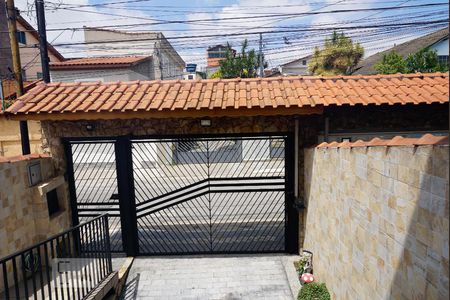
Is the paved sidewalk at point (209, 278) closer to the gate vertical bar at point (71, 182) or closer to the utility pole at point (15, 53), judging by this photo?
the gate vertical bar at point (71, 182)

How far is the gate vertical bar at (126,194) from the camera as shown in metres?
5.97

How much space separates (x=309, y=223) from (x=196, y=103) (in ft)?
10.7

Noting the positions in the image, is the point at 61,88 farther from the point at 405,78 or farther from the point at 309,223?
the point at 405,78

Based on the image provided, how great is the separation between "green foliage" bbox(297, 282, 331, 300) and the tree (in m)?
20.6

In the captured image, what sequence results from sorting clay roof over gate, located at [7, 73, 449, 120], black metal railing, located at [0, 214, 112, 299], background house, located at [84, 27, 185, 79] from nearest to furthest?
black metal railing, located at [0, 214, 112, 299], clay roof over gate, located at [7, 73, 449, 120], background house, located at [84, 27, 185, 79]

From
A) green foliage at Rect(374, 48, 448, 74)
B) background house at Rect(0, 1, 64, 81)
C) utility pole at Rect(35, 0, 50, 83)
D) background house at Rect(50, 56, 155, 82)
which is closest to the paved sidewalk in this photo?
utility pole at Rect(35, 0, 50, 83)

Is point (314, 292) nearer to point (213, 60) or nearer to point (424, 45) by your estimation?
point (424, 45)

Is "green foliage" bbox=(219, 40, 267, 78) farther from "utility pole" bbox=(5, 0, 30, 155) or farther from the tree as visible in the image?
"utility pole" bbox=(5, 0, 30, 155)

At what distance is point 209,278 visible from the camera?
5523 millimetres

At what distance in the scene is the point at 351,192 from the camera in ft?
11.6

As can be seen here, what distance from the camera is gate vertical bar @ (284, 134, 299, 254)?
5.94 m

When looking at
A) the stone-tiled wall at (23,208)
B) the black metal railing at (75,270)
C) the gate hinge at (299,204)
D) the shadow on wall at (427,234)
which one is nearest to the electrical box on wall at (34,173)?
the stone-tiled wall at (23,208)

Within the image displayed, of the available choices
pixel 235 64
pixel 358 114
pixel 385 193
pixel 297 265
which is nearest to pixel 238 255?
pixel 297 265

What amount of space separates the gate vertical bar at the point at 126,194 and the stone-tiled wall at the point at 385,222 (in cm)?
387
